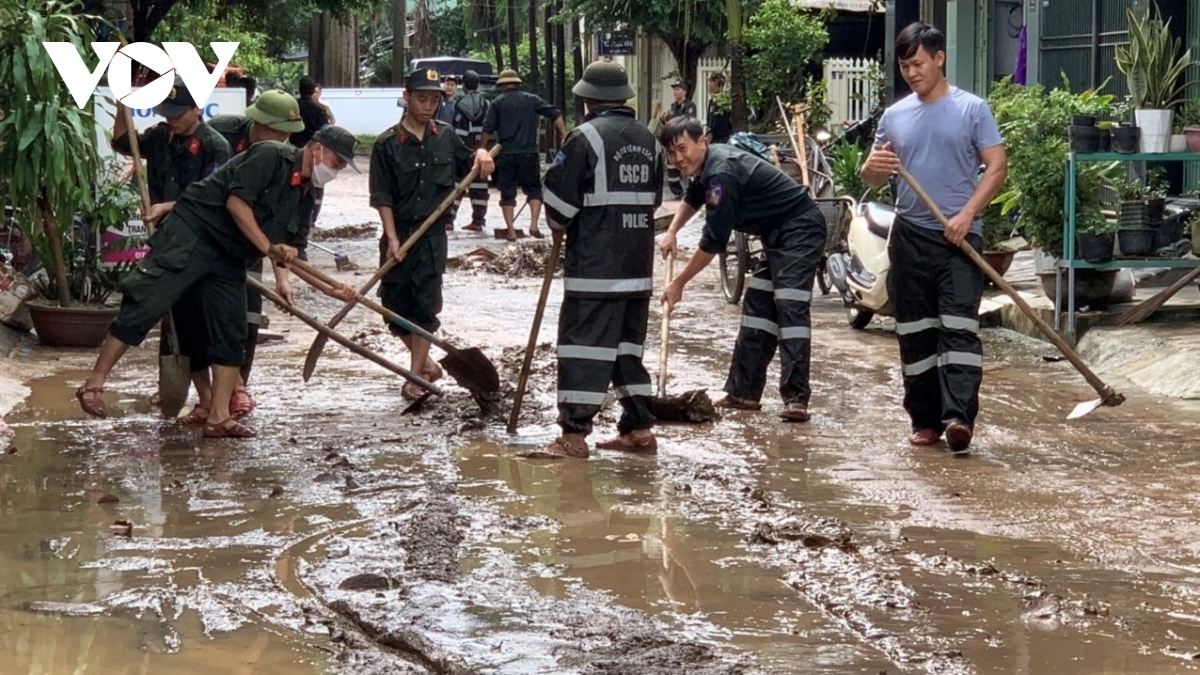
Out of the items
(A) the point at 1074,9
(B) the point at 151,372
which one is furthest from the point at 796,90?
(B) the point at 151,372

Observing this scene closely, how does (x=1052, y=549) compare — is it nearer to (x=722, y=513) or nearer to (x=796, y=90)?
(x=722, y=513)

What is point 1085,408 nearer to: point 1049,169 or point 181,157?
point 1049,169

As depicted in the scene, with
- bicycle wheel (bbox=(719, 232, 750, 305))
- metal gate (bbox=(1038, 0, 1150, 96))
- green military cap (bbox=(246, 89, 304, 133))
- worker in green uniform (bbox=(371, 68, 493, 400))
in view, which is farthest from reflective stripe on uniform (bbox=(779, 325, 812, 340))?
metal gate (bbox=(1038, 0, 1150, 96))

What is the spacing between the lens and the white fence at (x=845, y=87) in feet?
85.8

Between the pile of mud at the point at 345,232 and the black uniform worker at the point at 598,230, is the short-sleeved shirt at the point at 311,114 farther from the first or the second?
the black uniform worker at the point at 598,230

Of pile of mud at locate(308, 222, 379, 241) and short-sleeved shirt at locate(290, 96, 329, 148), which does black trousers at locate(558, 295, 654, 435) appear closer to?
short-sleeved shirt at locate(290, 96, 329, 148)

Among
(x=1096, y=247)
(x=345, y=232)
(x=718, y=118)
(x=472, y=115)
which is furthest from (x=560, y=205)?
(x=718, y=118)

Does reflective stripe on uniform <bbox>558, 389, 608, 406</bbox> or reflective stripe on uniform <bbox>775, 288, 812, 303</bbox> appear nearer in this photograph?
reflective stripe on uniform <bbox>558, 389, 608, 406</bbox>

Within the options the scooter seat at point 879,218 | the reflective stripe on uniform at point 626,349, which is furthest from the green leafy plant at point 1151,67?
the reflective stripe on uniform at point 626,349

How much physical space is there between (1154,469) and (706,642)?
3.29 metres

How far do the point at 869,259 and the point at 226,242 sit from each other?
460 centimetres

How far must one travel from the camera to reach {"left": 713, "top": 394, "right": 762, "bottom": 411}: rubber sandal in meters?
9.02

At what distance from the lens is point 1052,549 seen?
19.4 ft

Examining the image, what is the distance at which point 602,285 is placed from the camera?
25.1 ft
